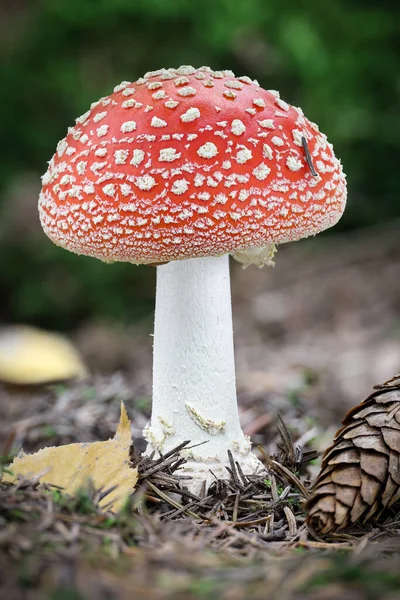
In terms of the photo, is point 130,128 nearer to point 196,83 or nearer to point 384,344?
point 196,83

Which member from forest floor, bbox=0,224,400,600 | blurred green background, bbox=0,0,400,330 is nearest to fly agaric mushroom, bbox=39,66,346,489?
forest floor, bbox=0,224,400,600

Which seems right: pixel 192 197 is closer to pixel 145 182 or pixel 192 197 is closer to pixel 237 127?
pixel 145 182

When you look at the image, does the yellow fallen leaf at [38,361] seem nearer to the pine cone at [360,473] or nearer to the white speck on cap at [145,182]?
the white speck on cap at [145,182]

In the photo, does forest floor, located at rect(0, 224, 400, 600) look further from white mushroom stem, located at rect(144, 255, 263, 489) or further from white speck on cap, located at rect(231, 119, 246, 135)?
white speck on cap, located at rect(231, 119, 246, 135)

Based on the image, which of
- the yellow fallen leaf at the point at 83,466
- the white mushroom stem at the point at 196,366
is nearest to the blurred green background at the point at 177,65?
the white mushroom stem at the point at 196,366

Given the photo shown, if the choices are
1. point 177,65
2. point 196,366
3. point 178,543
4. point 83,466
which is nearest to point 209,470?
point 196,366

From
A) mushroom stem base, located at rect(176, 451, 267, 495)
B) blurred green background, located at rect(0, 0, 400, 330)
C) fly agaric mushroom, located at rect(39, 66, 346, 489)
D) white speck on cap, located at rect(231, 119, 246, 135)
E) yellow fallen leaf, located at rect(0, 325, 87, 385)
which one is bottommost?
mushroom stem base, located at rect(176, 451, 267, 495)
